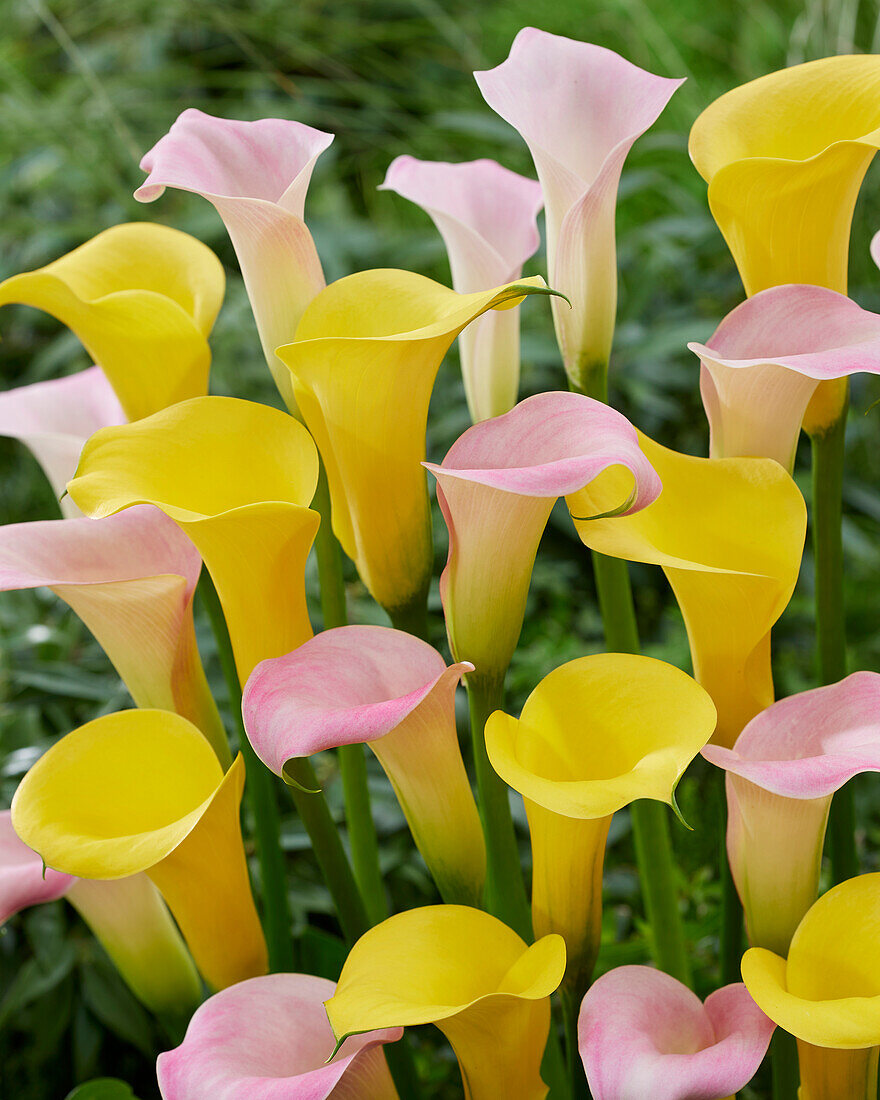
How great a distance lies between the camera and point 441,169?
318 millimetres

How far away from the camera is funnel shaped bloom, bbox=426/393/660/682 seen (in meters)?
0.20

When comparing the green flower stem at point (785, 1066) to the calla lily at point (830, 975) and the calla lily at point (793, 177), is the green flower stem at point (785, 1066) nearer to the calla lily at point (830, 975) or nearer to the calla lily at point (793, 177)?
the calla lily at point (830, 975)

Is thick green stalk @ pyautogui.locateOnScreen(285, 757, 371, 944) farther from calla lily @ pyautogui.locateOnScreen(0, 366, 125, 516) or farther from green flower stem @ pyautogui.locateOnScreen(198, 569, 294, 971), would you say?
calla lily @ pyautogui.locateOnScreen(0, 366, 125, 516)

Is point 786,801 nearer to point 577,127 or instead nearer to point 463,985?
point 463,985

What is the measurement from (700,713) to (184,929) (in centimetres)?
15

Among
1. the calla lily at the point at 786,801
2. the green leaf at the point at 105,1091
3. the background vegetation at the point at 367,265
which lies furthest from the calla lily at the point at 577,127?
the green leaf at the point at 105,1091

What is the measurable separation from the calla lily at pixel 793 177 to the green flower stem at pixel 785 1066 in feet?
0.52

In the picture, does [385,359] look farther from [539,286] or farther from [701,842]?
[701,842]

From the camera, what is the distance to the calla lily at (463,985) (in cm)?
19

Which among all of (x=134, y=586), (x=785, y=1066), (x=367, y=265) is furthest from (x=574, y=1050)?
(x=367, y=265)

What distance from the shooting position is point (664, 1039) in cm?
21

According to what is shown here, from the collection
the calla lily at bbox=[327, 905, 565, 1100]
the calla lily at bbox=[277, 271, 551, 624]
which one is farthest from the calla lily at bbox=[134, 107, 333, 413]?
the calla lily at bbox=[327, 905, 565, 1100]

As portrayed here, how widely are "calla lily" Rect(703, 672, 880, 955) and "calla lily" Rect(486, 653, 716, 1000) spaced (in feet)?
0.06

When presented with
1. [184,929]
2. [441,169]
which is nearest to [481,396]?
[441,169]
